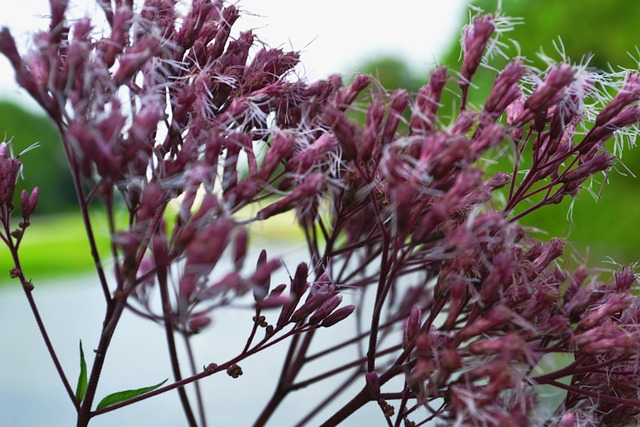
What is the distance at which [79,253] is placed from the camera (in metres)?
5.21

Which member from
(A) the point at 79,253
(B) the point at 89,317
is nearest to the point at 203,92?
(B) the point at 89,317

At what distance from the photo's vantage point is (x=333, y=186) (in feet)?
1.24

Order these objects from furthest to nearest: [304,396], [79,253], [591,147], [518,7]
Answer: [79,253] → [518,7] → [304,396] → [591,147]

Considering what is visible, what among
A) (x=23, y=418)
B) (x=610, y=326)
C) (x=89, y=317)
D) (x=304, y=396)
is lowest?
(x=89, y=317)

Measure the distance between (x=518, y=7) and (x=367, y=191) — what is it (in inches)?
152

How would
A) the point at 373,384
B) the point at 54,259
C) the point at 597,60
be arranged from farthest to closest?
the point at 54,259
the point at 597,60
the point at 373,384

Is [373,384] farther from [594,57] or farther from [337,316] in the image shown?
[594,57]

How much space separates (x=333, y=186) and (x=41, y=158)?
9.97 metres

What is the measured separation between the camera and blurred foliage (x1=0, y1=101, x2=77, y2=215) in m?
9.55

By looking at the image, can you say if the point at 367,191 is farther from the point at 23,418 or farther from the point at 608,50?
the point at 608,50

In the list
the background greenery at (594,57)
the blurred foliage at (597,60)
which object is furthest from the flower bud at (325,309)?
the blurred foliage at (597,60)

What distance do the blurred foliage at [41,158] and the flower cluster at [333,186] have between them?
9512 millimetres

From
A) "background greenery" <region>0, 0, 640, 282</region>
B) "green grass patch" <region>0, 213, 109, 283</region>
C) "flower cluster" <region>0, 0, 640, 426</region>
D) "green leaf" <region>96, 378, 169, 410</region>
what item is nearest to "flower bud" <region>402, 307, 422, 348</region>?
"flower cluster" <region>0, 0, 640, 426</region>

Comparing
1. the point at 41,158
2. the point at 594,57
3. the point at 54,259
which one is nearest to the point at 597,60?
the point at 594,57
